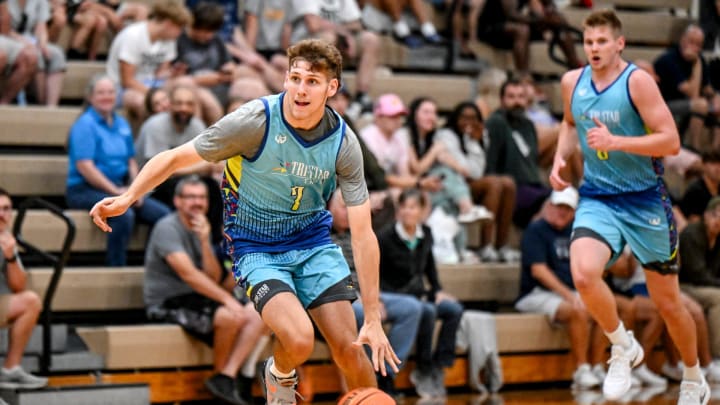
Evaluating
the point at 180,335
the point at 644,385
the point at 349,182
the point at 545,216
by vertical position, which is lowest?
the point at 644,385

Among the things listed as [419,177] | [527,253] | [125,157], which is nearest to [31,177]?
[125,157]

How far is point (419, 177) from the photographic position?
33.1 ft

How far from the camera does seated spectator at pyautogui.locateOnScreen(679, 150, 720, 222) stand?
1070cm

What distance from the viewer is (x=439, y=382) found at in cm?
890

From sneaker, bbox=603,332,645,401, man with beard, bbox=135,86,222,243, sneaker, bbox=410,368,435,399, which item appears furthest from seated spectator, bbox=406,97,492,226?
sneaker, bbox=603,332,645,401

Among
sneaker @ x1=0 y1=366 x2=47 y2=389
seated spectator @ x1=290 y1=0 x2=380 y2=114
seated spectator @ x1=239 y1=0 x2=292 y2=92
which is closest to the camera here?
sneaker @ x1=0 y1=366 x2=47 y2=389

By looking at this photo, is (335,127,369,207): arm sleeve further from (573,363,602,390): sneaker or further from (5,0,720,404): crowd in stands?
(573,363,602,390): sneaker

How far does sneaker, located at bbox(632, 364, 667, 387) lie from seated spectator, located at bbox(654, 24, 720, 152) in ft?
10.9

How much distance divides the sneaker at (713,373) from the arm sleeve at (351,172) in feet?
16.7

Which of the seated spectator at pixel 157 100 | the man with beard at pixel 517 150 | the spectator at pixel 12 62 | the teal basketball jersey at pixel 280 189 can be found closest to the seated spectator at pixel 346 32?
the man with beard at pixel 517 150

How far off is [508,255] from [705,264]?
5.29ft

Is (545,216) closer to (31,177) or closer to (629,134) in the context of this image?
(629,134)

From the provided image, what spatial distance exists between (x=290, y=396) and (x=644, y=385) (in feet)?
15.2

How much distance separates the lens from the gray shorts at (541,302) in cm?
955
